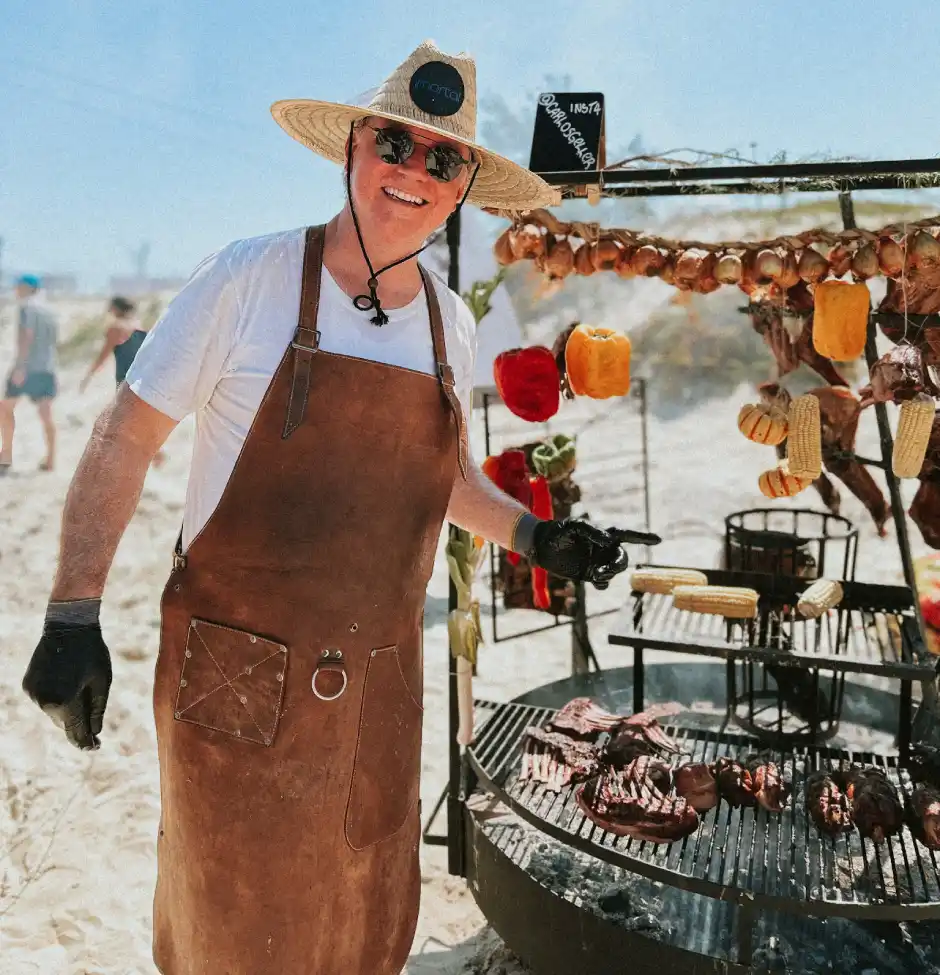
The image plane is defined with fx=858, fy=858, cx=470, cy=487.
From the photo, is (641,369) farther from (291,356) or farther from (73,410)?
(291,356)

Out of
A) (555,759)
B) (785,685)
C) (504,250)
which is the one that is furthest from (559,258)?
(785,685)

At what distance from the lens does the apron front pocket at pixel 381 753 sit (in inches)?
93.4

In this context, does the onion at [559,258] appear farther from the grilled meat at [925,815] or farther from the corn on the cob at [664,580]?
the grilled meat at [925,815]

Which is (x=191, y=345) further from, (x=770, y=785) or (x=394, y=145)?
(x=770, y=785)

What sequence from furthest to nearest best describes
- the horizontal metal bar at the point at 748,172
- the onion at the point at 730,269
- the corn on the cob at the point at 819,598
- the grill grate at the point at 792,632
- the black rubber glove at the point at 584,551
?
the corn on the cob at the point at 819,598
the onion at the point at 730,269
the grill grate at the point at 792,632
the horizontal metal bar at the point at 748,172
the black rubber glove at the point at 584,551

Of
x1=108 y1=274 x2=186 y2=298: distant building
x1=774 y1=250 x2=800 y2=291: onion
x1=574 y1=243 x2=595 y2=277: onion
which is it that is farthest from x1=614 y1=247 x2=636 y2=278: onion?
x1=108 y1=274 x2=186 y2=298: distant building

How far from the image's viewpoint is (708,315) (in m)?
21.4

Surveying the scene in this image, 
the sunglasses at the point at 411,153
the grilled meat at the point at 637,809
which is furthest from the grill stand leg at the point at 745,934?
the sunglasses at the point at 411,153

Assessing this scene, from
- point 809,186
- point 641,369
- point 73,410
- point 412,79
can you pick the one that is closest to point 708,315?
point 641,369

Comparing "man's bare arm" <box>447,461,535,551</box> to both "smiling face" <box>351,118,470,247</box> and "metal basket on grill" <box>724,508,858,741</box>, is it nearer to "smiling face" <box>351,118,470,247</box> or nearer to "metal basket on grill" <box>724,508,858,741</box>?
"smiling face" <box>351,118,470,247</box>

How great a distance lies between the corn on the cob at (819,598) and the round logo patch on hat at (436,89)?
2881mm

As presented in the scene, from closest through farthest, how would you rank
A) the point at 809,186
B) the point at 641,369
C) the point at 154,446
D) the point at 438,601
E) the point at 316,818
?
the point at 154,446 → the point at 316,818 → the point at 809,186 → the point at 438,601 → the point at 641,369

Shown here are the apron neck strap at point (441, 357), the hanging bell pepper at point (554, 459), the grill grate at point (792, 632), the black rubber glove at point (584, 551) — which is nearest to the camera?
the apron neck strap at point (441, 357)

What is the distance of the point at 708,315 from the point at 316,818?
20.8m
